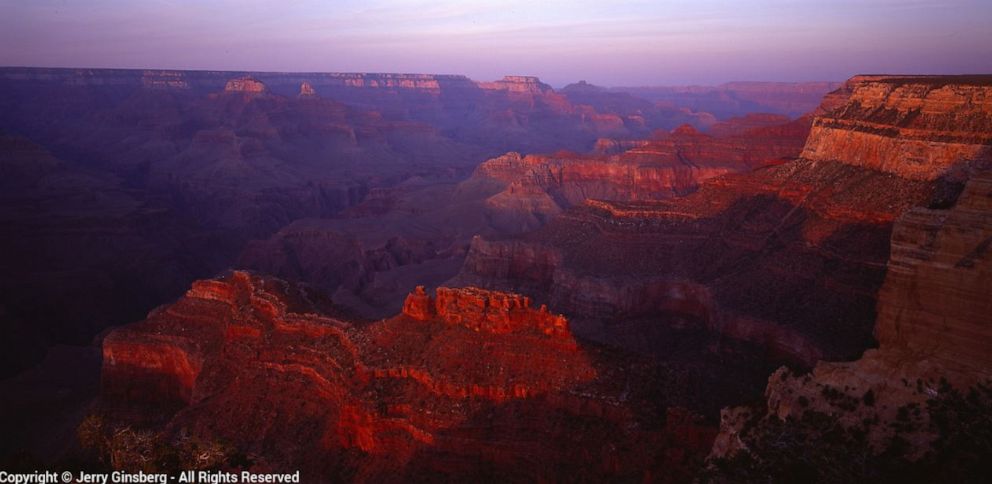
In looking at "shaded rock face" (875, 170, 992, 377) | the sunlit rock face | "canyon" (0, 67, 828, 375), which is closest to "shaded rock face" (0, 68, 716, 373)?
"canyon" (0, 67, 828, 375)

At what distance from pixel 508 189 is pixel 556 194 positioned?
25.4 ft

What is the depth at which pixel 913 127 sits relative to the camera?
43656mm

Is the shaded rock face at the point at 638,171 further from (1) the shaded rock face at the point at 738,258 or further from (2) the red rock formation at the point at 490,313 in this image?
(2) the red rock formation at the point at 490,313

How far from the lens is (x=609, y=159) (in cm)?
9756

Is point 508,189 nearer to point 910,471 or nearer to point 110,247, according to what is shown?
point 110,247

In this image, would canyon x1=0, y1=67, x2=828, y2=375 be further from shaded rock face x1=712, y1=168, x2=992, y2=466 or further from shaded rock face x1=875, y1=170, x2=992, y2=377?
shaded rock face x1=875, y1=170, x2=992, y2=377

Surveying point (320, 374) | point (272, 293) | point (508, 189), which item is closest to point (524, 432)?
point (320, 374)

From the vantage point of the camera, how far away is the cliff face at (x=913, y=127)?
1587 inches

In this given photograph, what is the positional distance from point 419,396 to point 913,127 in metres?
35.0

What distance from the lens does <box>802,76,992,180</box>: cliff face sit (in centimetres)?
4031

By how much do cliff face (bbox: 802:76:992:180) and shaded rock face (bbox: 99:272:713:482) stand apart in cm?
2662

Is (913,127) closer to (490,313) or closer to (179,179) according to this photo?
(490,313)

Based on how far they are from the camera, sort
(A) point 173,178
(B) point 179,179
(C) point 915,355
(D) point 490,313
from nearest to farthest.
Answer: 1. (C) point 915,355
2. (D) point 490,313
3. (B) point 179,179
4. (A) point 173,178

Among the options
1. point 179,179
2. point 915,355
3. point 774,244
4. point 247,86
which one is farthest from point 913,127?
point 247,86
